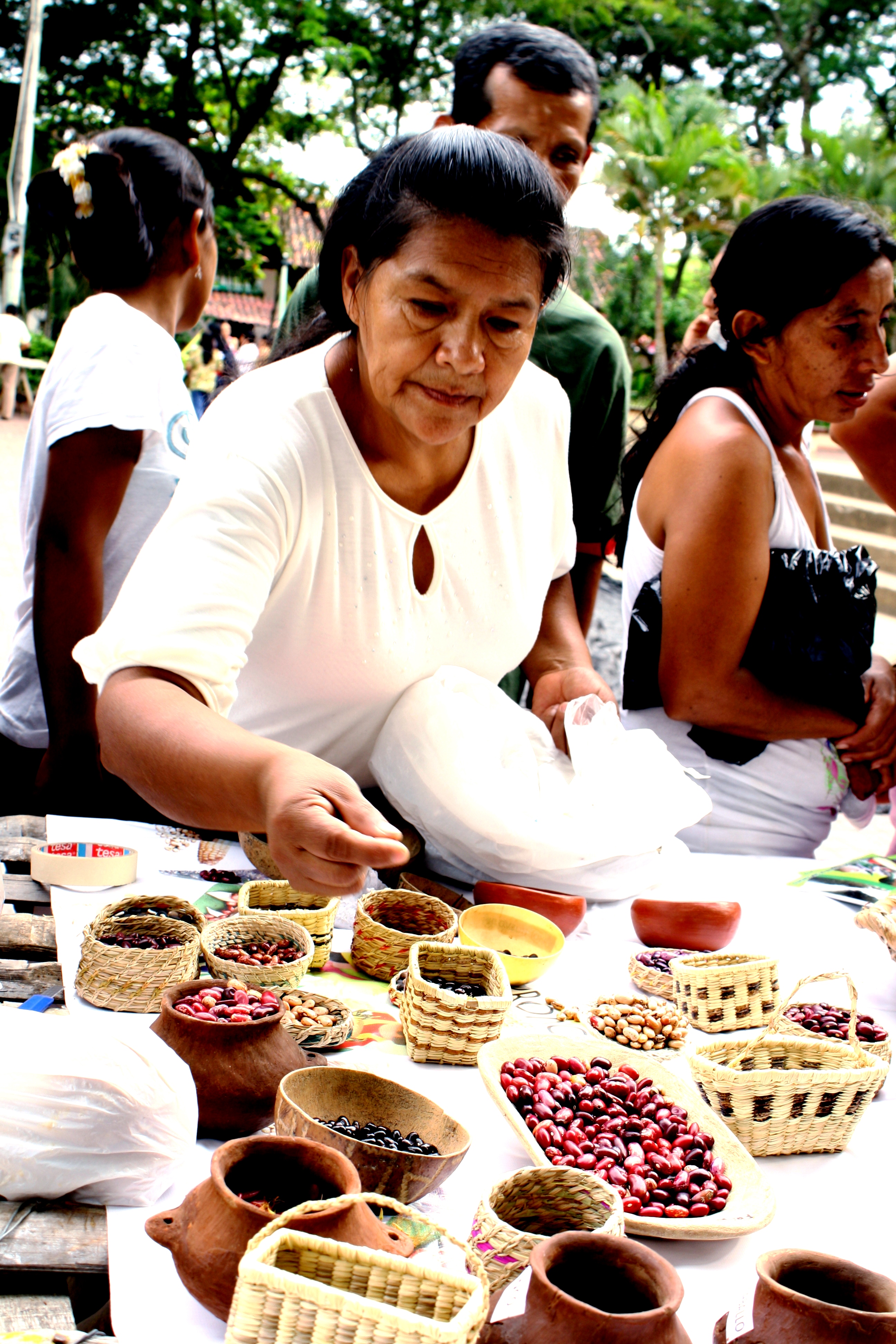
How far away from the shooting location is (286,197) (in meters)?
20.3

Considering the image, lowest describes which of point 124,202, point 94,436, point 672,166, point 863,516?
point 863,516

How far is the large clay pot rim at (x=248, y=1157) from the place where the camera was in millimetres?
1009

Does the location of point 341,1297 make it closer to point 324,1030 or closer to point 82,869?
point 324,1030

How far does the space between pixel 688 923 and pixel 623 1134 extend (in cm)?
69

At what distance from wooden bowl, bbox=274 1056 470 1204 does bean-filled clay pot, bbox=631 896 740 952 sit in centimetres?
77

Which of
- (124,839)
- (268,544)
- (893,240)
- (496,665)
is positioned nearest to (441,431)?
(268,544)

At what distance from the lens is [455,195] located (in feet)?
5.34

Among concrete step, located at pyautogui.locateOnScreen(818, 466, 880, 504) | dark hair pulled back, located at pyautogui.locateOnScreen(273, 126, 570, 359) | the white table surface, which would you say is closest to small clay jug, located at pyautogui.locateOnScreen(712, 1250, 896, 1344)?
the white table surface

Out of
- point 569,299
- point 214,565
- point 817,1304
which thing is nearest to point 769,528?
point 569,299

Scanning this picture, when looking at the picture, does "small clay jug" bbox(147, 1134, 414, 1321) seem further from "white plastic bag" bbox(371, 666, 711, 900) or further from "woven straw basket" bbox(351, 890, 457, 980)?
"white plastic bag" bbox(371, 666, 711, 900)

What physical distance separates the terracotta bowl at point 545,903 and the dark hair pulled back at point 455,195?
971mm

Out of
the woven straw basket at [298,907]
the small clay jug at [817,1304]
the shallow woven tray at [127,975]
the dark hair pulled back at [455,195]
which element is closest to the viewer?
the small clay jug at [817,1304]

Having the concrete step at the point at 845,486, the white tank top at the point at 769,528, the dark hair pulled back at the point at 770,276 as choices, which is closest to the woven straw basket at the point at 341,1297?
the white tank top at the point at 769,528

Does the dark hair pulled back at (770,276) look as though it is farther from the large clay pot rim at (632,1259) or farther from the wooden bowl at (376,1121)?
the large clay pot rim at (632,1259)
